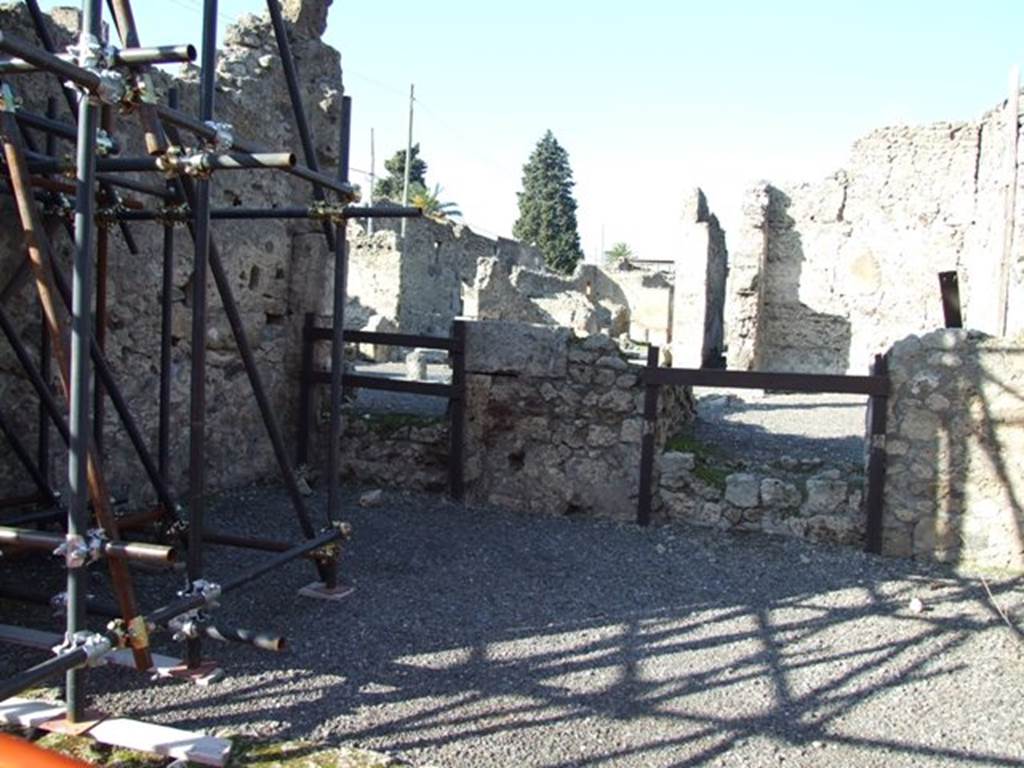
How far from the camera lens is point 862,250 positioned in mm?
16953

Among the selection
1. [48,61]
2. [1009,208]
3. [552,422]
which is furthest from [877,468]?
[1009,208]

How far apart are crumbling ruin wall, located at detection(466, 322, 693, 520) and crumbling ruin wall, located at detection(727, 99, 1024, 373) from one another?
9.91 meters

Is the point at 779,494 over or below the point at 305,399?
below

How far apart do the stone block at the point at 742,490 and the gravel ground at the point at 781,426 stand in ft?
1.78

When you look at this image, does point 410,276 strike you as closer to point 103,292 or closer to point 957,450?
point 957,450

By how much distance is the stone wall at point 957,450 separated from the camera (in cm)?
557

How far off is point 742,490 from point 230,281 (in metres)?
4.11

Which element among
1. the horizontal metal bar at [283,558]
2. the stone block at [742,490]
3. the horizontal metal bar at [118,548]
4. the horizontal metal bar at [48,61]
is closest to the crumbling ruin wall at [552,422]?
the stone block at [742,490]

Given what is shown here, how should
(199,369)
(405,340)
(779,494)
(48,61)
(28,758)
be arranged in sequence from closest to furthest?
1. (28,758)
2. (48,61)
3. (199,369)
4. (779,494)
5. (405,340)

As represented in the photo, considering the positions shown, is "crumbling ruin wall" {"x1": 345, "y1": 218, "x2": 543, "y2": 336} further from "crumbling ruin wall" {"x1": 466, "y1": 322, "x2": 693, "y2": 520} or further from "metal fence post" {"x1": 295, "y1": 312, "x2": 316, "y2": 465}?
"crumbling ruin wall" {"x1": 466, "y1": 322, "x2": 693, "y2": 520}

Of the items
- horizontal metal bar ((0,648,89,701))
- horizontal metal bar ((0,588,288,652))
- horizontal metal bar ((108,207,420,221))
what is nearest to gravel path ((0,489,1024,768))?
horizontal metal bar ((0,588,288,652))

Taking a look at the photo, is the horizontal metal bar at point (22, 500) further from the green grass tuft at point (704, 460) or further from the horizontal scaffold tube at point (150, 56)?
the green grass tuft at point (704, 460)

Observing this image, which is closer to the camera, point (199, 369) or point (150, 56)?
point (150, 56)

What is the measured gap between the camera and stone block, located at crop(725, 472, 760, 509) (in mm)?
6207
